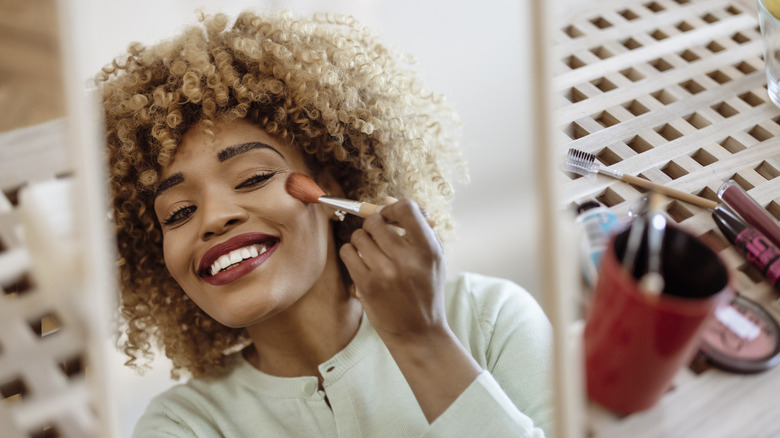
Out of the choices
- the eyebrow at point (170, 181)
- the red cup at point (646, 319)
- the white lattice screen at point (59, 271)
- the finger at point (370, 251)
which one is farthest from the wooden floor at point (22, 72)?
the red cup at point (646, 319)

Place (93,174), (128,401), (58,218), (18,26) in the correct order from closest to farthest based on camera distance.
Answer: (93,174), (58,218), (18,26), (128,401)

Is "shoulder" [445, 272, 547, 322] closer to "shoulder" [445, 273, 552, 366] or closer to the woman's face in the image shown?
"shoulder" [445, 273, 552, 366]

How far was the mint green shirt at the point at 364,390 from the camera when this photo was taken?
2.48 ft

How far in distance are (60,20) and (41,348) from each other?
12.3 inches

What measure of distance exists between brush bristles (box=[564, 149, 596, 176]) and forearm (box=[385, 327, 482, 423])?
186 millimetres

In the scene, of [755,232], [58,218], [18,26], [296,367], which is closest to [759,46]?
[755,232]

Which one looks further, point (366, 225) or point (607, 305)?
point (366, 225)

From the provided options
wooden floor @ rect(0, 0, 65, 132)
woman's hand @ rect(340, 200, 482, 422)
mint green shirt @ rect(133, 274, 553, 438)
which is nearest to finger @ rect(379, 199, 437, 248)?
woman's hand @ rect(340, 200, 482, 422)

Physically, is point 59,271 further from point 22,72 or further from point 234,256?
point 22,72

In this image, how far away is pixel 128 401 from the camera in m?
1.32

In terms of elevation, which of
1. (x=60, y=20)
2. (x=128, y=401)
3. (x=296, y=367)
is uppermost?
(x=60, y=20)

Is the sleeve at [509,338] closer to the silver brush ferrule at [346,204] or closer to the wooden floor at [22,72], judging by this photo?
the silver brush ferrule at [346,204]

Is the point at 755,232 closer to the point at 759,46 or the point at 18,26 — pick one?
the point at 759,46

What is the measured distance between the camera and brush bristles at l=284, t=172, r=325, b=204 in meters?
0.72
